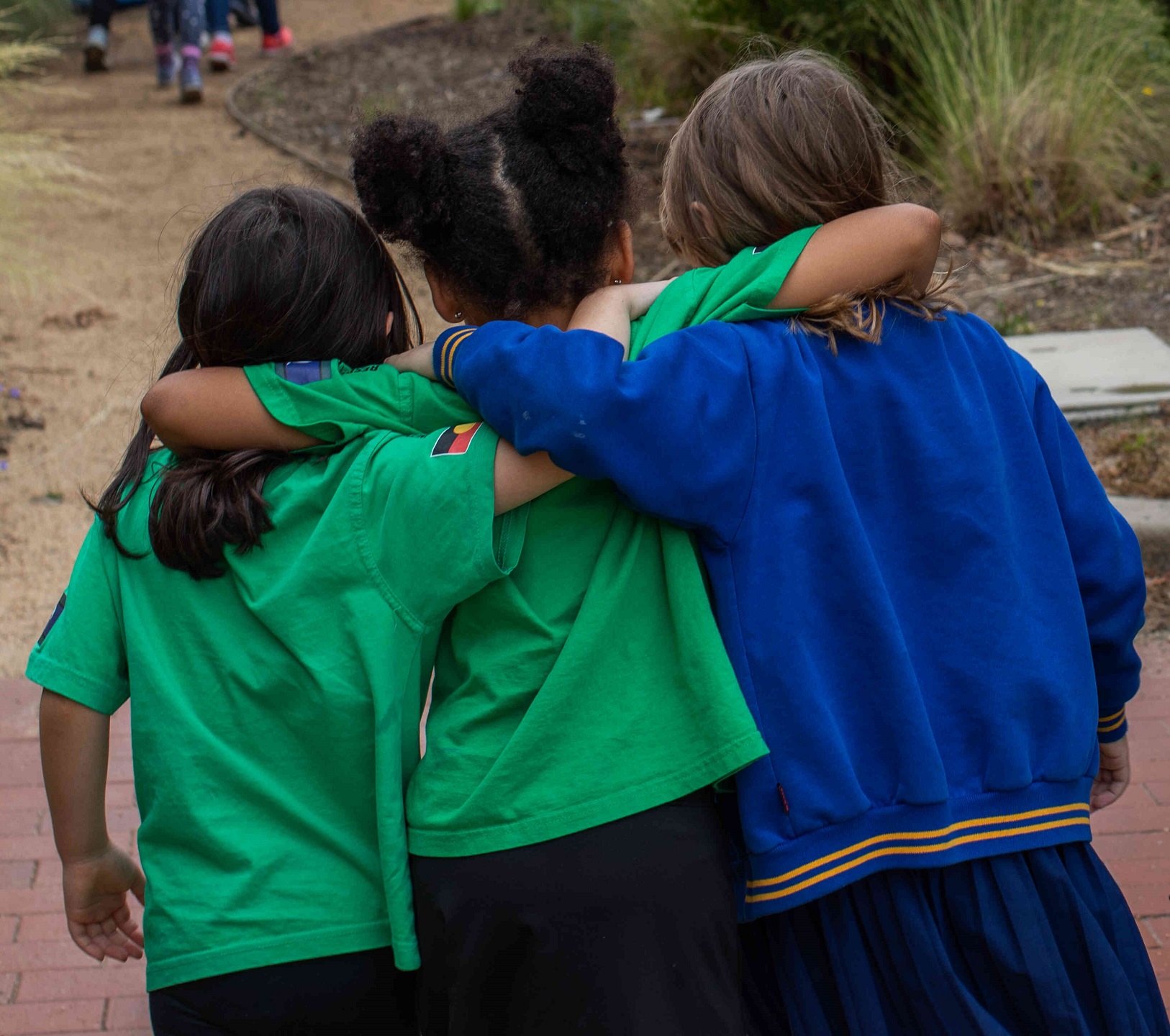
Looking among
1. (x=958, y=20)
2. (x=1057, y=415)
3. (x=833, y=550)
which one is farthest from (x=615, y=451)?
(x=958, y=20)

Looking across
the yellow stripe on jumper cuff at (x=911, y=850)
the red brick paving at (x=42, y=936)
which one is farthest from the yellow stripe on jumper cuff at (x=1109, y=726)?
the red brick paving at (x=42, y=936)

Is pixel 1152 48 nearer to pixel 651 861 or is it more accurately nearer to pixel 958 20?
pixel 958 20

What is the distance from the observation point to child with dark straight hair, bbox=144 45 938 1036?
4.58 feet

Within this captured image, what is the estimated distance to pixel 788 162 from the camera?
5.13ft

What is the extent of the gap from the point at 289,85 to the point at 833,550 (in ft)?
29.0

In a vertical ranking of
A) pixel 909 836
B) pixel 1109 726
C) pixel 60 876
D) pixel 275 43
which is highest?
pixel 909 836

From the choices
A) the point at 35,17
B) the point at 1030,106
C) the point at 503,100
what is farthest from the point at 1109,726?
the point at 35,17

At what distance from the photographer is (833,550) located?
1472 millimetres

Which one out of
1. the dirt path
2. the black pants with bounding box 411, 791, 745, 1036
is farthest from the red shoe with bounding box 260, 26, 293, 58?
the black pants with bounding box 411, 791, 745, 1036

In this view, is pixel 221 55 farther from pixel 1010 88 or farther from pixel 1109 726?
pixel 1109 726

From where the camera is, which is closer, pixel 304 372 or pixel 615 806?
pixel 615 806

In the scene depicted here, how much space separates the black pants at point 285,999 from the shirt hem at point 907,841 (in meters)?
0.46

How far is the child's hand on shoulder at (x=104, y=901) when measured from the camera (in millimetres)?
1665

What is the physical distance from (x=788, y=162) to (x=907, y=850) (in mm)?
837
